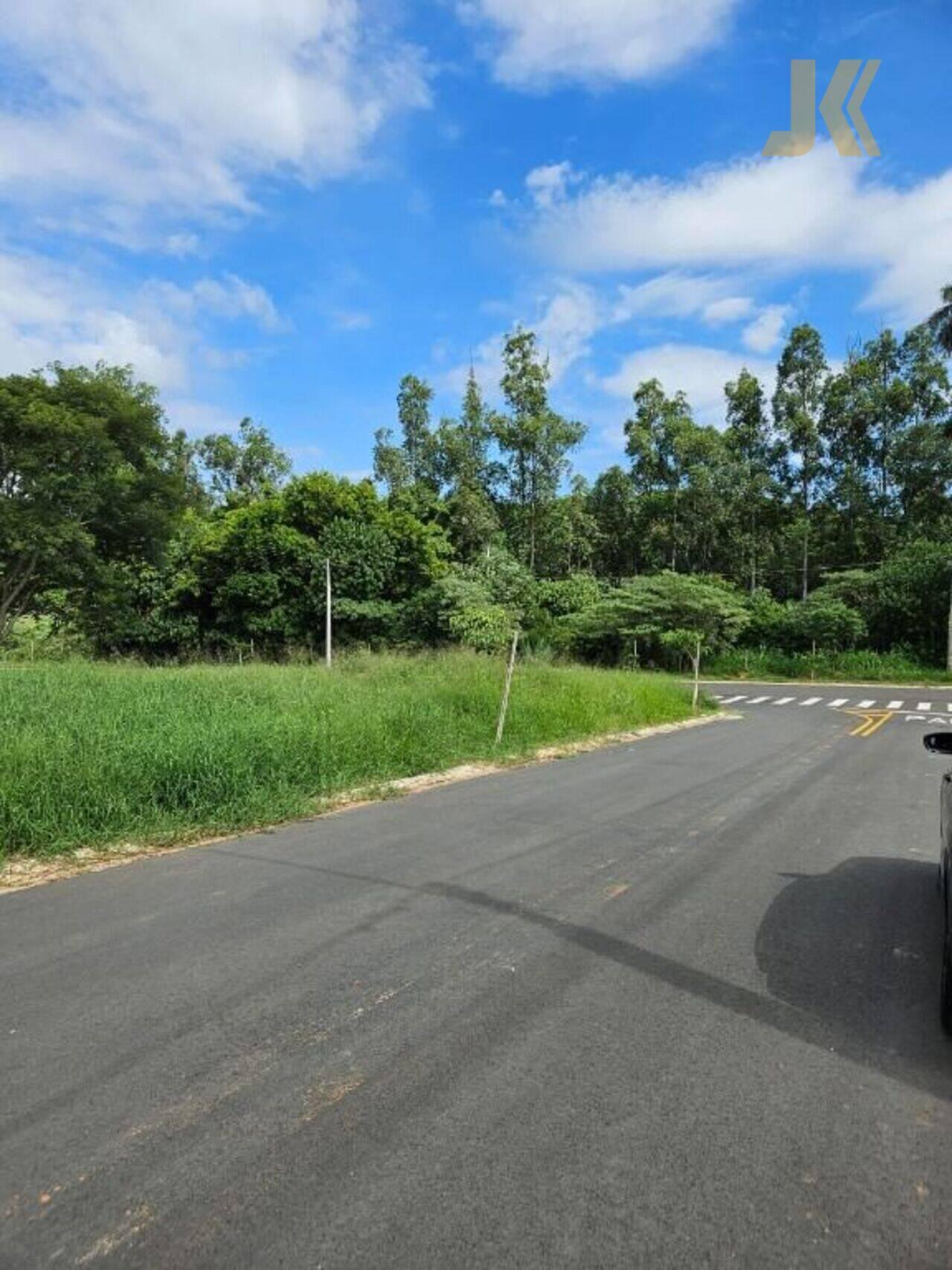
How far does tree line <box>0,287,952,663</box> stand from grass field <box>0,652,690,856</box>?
51.7 ft

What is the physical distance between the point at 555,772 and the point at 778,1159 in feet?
28.2

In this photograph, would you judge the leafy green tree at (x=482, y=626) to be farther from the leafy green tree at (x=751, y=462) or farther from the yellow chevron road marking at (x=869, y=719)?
the leafy green tree at (x=751, y=462)

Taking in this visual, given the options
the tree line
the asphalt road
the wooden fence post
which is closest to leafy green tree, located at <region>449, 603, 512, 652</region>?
the tree line

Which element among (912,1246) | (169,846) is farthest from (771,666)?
(912,1246)

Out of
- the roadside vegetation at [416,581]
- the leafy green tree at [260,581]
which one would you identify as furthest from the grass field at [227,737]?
the leafy green tree at [260,581]

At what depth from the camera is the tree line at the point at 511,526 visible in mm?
31188

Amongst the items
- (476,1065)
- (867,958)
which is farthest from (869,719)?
(476,1065)

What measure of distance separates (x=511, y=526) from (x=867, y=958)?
4983 cm

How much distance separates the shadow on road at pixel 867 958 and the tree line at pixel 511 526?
2744 cm

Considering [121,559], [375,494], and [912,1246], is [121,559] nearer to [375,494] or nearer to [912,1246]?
[375,494]

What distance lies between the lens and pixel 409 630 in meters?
39.2

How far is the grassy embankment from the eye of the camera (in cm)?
3819

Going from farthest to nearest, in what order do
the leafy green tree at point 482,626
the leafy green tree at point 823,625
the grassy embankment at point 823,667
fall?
1. the leafy green tree at point 823,625
2. the grassy embankment at point 823,667
3. the leafy green tree at point 482,626

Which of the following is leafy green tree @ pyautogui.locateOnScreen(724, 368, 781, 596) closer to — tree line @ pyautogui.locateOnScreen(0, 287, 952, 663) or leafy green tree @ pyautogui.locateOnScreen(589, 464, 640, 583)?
tree line @ pyautogui.locateOnScreen(0, 287, 952, 663)
